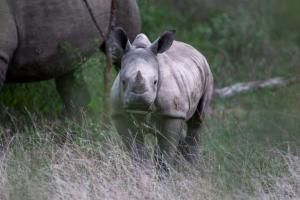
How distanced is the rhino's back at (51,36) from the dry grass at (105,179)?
1155 mm

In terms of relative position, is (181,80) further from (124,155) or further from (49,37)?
(49,37)

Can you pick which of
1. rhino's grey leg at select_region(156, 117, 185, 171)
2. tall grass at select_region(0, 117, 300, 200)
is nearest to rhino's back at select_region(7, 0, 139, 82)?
tall grass at select_region(0, 117, 300, 200)

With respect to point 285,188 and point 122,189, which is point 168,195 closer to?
point 122,189

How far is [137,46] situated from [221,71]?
657 centimetres

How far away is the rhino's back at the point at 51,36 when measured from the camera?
869cm

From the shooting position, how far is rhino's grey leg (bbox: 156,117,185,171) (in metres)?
7.43

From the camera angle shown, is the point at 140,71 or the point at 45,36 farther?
the point at 45,36

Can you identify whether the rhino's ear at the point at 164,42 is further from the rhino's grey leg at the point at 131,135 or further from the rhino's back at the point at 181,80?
the rhino's grey leg at the point at 131,135

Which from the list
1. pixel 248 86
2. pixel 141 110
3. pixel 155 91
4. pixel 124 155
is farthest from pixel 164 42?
pixel 248 86

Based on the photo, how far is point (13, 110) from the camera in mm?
9945

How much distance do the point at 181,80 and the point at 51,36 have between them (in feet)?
5.62

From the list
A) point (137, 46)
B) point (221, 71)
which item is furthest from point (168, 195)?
point (221, 71)

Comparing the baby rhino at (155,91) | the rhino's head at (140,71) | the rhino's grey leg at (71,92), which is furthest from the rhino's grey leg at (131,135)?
the rhino's grey leg at (71,92)

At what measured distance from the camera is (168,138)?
7.50 m
